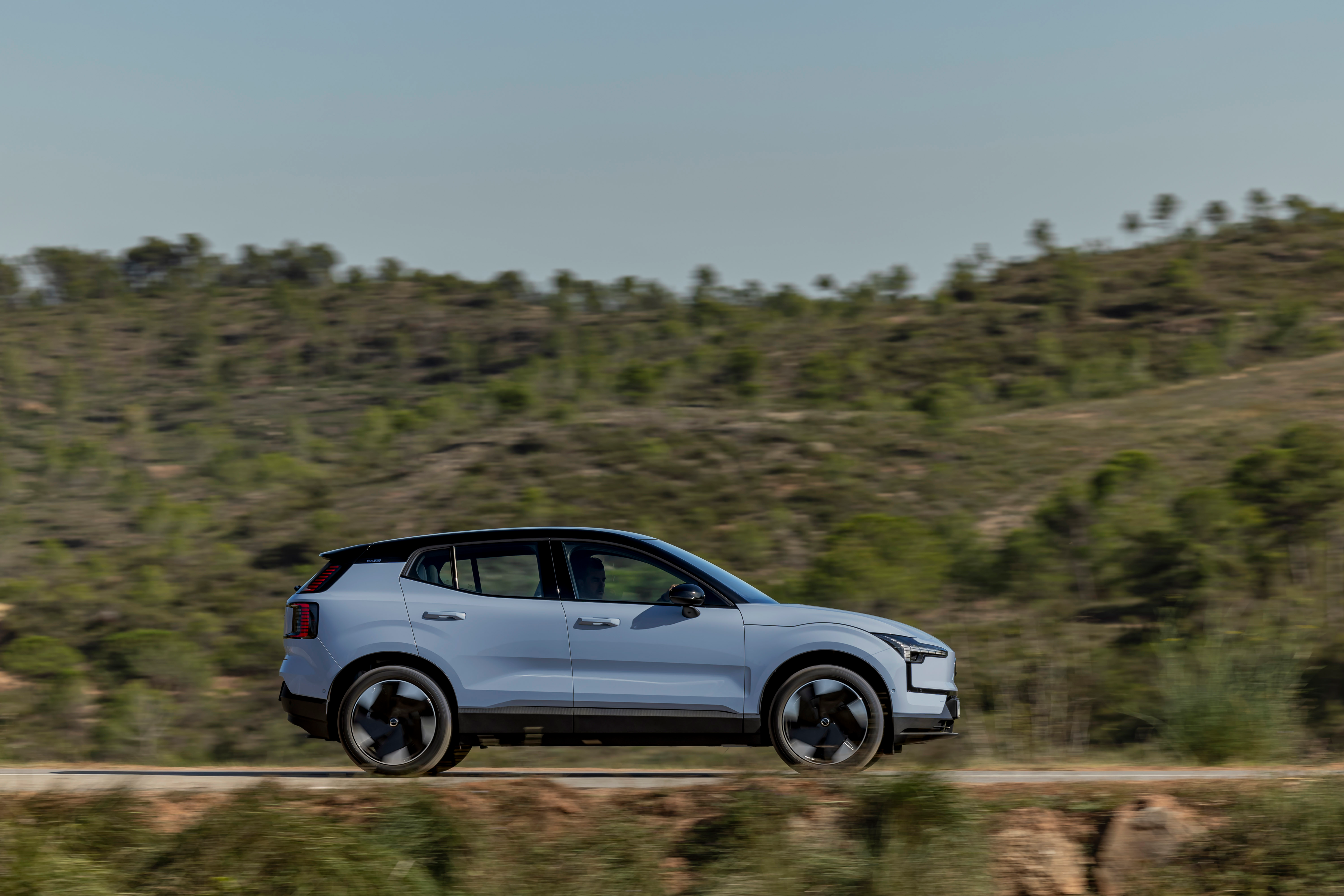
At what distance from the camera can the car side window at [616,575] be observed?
7.99 m

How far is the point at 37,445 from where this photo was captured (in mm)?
43625

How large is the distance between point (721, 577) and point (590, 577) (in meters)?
0.82

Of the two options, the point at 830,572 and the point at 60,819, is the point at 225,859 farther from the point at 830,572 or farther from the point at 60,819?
the point at 830,572

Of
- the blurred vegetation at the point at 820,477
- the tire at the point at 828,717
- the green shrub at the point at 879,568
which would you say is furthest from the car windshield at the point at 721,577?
the green shrub at the point at 879,568

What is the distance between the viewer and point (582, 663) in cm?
780

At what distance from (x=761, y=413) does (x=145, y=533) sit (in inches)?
662

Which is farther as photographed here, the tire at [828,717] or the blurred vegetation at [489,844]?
the tire at [828,717]

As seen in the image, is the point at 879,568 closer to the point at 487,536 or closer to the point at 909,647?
the point at 909,647

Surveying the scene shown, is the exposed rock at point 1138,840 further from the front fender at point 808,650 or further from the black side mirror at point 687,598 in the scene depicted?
the black side mirror at point 687,598

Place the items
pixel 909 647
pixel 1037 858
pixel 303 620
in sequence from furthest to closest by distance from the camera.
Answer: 1. pixel 303 620
2. pixel 909 647
3. pixel 1037 858

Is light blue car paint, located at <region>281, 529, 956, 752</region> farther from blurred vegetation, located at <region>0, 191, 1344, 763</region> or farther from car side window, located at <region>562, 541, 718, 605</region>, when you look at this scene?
blurred vegetation, located at <region>0, 191, 1344, 763</region>

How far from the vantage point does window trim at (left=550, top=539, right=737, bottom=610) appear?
26.0 feet

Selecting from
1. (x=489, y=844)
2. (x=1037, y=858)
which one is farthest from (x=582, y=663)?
(x=1037, y=858)

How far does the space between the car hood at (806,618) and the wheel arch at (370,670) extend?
6.04ft
